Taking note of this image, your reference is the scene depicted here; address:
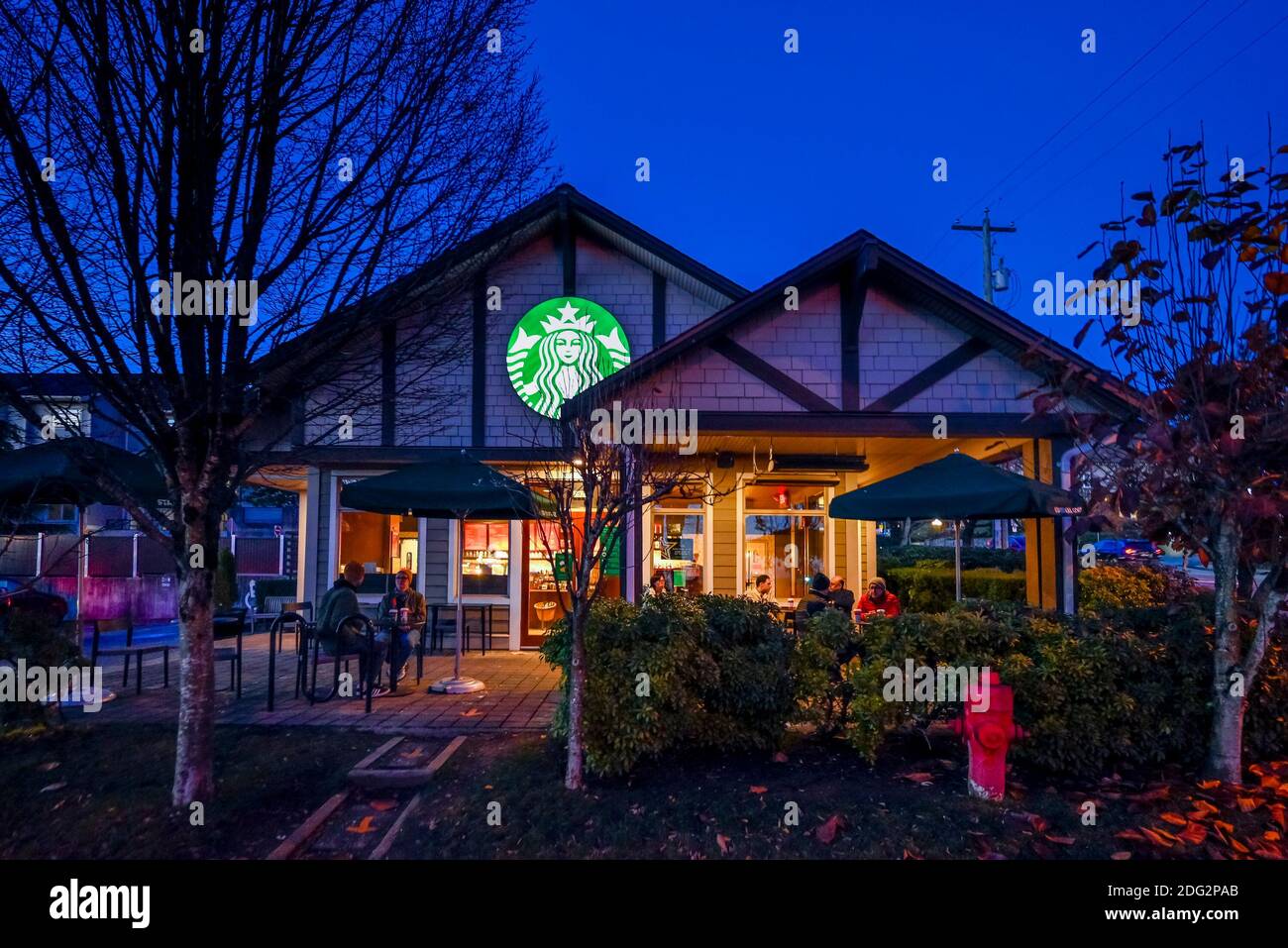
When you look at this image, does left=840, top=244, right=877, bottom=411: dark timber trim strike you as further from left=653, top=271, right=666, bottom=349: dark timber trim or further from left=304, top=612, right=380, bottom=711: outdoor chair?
left=304, top=612, right=380, bottom=711: outdoor chair

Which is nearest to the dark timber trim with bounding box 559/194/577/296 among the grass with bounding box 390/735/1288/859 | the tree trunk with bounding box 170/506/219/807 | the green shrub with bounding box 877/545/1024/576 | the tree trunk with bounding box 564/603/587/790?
the tree trunk with bounding box 564/603/587/790

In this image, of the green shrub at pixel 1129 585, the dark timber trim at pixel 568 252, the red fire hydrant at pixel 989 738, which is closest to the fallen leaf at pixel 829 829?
the red fire hydrant at pixel 989 738

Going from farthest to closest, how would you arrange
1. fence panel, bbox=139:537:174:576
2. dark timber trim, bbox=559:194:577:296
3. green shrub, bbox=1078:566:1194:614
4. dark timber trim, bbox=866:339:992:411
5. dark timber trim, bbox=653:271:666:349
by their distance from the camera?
fence panel, bbox=139:537:174:576 < dark timber trim, bbox=653:271:666:349 < dark timber trim, bbox=559:194:577:296 < green shrub, bbox=1078:566:1194:614 < dark timber trim, bbox=866:339:992:411

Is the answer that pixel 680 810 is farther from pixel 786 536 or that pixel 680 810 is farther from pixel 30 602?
pixel 30 602

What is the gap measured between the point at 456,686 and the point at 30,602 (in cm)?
906

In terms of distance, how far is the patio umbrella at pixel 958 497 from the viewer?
6.50 meters

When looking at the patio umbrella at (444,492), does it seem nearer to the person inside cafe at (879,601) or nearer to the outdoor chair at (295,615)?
the outdoor chair at (295,615)

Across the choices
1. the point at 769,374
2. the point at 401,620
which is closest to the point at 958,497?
the point at 769,374

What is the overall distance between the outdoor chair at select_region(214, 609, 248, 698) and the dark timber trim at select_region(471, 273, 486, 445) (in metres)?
3.95

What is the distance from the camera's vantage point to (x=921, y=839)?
147 inches

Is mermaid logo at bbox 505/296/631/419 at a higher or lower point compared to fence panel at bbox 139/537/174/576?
higher

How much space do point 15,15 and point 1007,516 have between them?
872 centimetres

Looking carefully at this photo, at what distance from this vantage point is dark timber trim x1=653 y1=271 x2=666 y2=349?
35.6ft
